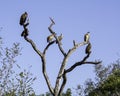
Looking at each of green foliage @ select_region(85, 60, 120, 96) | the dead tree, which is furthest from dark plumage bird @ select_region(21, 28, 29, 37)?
green foliage @ select_region(85, 60, 120, 96)

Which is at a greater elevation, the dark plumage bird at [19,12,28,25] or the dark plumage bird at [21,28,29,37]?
the dark plumage bird at [19,12,28,25]

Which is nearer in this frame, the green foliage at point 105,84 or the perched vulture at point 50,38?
the perched vulture at point 50,38

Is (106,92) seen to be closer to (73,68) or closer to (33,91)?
(33,91)

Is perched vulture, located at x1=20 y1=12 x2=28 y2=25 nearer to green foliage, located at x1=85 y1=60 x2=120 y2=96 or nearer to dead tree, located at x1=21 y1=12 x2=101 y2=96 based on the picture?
dead tree, located at x1=21 y1=12 x2=101 y2=96

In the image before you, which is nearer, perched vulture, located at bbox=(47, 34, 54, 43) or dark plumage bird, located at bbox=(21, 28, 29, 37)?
dark plumage bird, located at bbox=(21, 28, 29, 37)

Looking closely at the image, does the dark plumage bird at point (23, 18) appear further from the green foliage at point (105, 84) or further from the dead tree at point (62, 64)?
the green foliage at point (105, 84)

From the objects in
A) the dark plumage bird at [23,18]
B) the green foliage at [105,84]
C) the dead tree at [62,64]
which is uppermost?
the dark plumage bird at [23,18]

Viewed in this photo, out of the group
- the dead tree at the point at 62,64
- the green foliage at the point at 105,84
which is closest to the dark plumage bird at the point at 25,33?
the dead tree at the point at 62,64

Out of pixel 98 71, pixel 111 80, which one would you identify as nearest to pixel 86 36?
pixel 111 80

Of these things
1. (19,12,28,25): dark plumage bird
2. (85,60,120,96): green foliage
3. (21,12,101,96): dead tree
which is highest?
(19,12,28,25): dark plumage bird

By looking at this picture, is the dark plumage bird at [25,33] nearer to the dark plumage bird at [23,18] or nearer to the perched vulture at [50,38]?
the dark plumage bird at [23,18]

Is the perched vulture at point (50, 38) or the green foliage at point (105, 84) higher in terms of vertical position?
the perched vulture at point (50, 38)

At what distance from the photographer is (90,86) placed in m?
60.0

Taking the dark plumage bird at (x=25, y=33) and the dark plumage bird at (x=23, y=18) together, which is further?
the dark plumage bird at (x=23, y=18)
